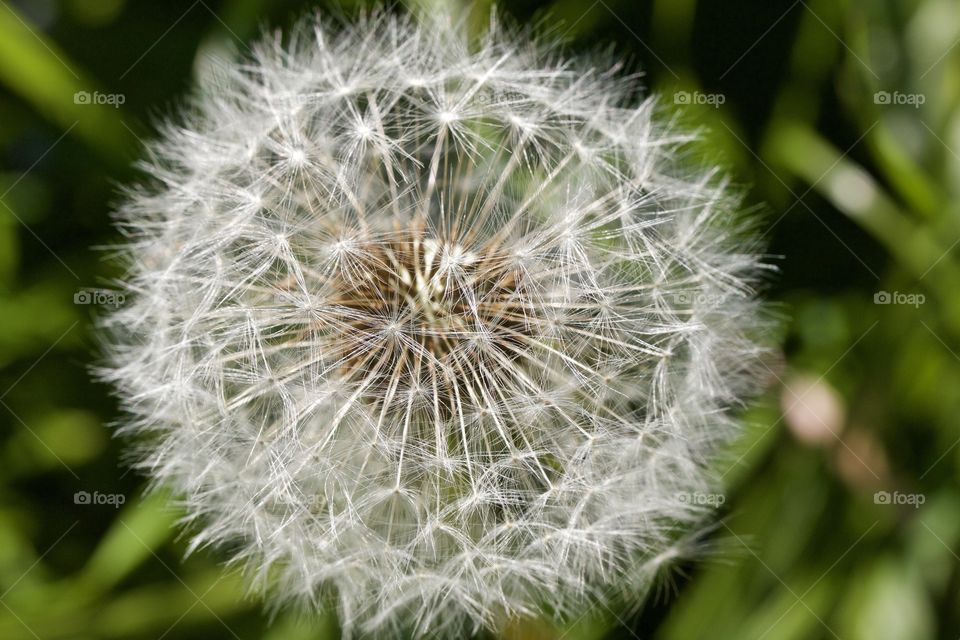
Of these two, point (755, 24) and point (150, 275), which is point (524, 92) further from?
point (755, 24)

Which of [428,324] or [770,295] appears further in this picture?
[770,295]

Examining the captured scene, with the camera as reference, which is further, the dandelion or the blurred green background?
the blurred green background

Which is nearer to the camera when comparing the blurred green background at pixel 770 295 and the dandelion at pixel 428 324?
the dandelion at pixel 428 324

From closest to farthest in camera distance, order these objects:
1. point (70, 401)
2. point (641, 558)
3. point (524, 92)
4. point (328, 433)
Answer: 1. point (328, 433)
2. point (524, 92)
3. point (641, 558)
4. point (70, 401)

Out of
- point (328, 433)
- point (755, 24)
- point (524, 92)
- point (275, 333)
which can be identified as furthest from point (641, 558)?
point (755, 24)

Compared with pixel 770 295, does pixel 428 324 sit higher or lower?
lower
